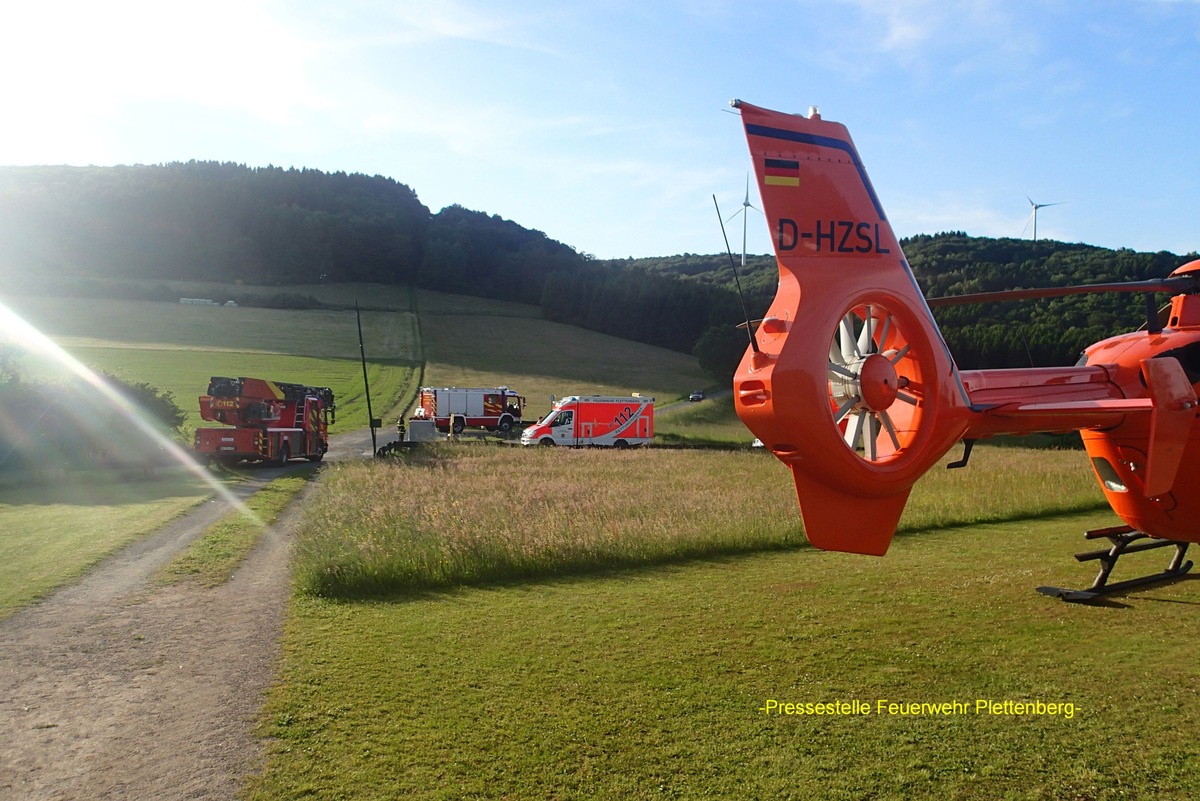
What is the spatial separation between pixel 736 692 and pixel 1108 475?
14.0 feet

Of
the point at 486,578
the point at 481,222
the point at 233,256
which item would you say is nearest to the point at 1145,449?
the point at 486,578

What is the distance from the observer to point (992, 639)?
7824mm

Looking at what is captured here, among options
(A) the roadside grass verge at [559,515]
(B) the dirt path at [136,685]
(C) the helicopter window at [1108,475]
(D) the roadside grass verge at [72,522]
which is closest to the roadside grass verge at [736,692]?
(B) the dirt path at [136,685]

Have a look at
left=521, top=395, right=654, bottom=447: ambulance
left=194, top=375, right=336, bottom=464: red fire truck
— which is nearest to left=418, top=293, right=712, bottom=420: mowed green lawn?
left=521, top=395, right=654, bottom=447: ambulance

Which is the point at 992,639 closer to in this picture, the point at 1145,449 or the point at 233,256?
the point at 1145,449

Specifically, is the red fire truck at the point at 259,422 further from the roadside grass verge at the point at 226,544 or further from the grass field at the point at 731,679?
the grass field at the point at 731,679

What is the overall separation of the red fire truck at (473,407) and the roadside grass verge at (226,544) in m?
23.8

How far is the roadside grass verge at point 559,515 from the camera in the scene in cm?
1109

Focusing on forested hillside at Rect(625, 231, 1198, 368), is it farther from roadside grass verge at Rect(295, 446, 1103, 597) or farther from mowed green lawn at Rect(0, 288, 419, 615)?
mowed green lawn at Rect(0, 288, 419, 615)

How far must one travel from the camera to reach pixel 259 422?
92.2 feet

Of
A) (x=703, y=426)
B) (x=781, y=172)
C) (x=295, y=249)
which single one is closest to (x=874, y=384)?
(x=781, y=172)

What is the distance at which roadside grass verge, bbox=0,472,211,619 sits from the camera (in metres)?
11.5

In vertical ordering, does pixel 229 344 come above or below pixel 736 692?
above

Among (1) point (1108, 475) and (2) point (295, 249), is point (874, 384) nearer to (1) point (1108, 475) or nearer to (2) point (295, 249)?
(1) point (1108, 475)
